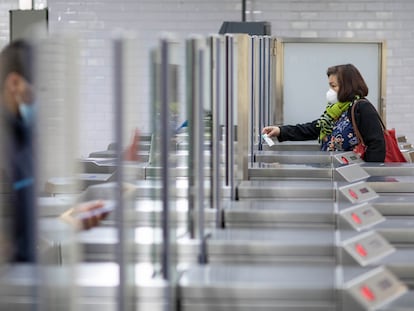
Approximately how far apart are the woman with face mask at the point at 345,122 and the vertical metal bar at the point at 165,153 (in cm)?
187

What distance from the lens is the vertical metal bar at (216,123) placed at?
2314 mm

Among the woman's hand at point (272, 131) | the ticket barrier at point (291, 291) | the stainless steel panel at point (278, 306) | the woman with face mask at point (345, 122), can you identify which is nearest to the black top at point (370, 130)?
the woman with face mask at point (345, 122)

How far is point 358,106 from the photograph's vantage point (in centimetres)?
351

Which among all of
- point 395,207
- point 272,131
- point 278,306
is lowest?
point 278,306

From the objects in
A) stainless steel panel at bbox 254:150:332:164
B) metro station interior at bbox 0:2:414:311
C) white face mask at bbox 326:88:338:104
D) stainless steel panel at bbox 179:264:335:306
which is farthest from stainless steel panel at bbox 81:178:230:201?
white face mask at bbox 326:88:338:104

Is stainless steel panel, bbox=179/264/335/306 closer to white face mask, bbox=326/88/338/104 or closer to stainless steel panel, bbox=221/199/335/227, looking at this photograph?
stainless steel panel, bbox=221/199/335/227

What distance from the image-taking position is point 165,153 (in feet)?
5.76

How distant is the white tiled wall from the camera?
7.61 meters

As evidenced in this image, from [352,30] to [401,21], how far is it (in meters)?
0.49

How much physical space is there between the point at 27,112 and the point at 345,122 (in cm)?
256

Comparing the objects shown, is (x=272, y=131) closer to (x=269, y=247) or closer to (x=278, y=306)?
(x=269, y=247)

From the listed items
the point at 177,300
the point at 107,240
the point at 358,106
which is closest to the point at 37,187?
the point at 107,240

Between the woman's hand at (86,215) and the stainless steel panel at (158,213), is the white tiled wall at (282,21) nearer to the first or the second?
the stainless steel panel at (158,213)

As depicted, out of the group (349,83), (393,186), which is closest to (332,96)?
(349,83)
